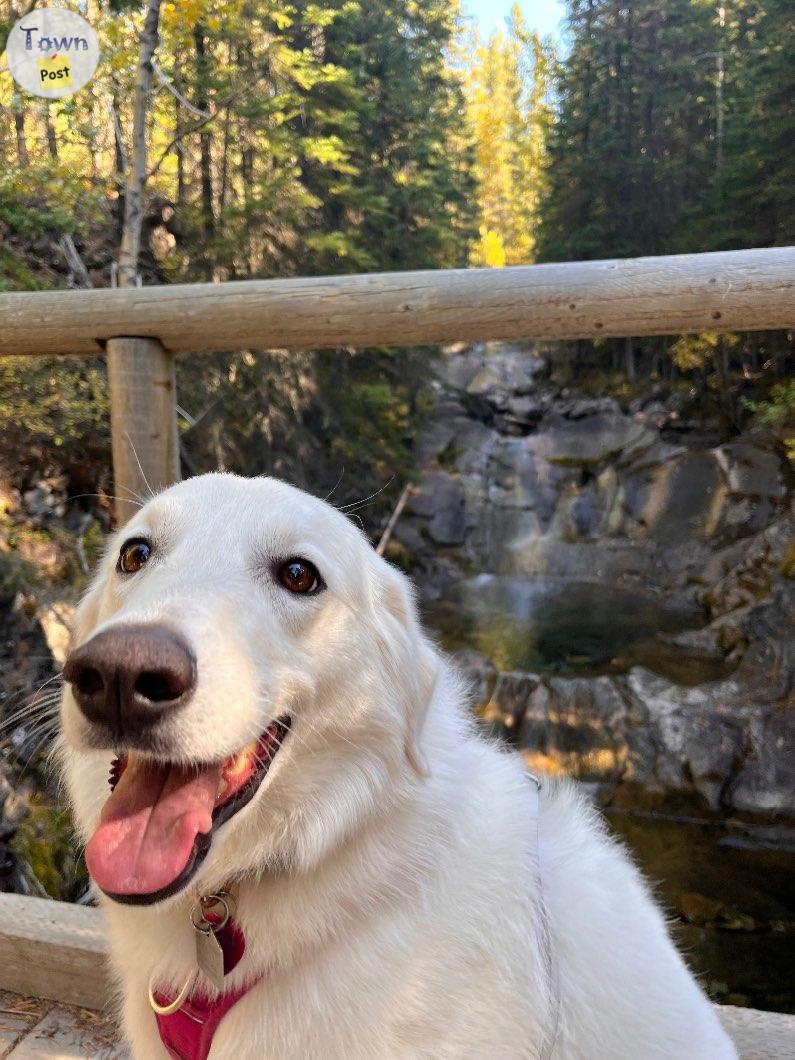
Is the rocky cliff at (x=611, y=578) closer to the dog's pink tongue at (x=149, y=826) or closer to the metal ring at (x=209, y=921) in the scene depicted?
the metal ring at (x=209, y=921)

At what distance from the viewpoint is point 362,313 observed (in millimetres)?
2184

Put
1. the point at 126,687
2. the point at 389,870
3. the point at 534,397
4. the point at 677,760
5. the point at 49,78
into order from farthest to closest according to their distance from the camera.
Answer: the point at 534,397 → the point at 677,760 → the point at 49,78 → the point at 389,870 → the point at 126,687

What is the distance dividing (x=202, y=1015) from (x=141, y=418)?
1.69m

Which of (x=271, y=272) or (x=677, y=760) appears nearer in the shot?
(x=677, y=760)

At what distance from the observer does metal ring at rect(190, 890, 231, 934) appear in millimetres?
1318

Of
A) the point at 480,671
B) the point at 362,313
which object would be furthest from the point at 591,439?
the point at 362,313

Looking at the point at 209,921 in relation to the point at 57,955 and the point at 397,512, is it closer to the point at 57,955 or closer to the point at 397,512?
the point at 57,955

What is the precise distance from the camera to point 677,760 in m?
8.94

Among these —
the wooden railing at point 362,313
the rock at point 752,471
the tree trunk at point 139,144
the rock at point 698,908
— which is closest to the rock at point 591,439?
the rock at point 752,471

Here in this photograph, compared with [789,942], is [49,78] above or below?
above

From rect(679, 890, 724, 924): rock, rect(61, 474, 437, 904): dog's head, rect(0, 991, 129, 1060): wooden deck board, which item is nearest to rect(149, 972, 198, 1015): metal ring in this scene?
rect(61, 474, 437, 904): dog's head

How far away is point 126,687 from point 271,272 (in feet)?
40.1

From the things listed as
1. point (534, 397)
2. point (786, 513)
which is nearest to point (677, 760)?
point (786, 513)

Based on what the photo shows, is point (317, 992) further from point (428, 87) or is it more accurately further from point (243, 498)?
point (428, 87)
